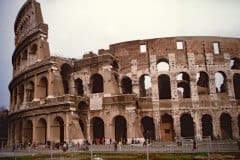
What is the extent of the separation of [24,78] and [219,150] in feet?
75.9

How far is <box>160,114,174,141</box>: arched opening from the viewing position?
26859 mm

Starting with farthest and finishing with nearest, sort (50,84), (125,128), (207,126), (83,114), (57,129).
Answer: (207,126) → (125,128) → (50,84) → (83,114) → (57,129)

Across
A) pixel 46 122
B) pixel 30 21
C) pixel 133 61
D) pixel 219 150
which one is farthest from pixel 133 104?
pixel 30 21

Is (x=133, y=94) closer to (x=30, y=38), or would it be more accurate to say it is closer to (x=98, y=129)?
(x=98, y=129)

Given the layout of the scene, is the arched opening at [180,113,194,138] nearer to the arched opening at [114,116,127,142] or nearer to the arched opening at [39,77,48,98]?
the arched opening at [114,116,127,142]

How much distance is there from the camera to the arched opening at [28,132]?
98.0 feet

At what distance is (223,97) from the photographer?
88.9ft

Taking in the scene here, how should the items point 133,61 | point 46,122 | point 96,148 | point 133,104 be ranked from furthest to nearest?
point 133,61
point 46,122
point 133,104
point 96,148

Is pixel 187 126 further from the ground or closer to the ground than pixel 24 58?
closer to the ground

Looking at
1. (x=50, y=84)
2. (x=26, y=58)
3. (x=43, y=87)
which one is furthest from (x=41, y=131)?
(x=26, y=58)

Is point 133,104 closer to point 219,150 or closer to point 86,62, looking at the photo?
point 86,62

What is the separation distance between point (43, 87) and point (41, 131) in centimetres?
448

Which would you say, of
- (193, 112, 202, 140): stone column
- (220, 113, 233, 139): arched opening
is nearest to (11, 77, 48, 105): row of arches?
(193, 112, 202, 140): stone column

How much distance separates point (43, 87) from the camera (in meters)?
30.1
